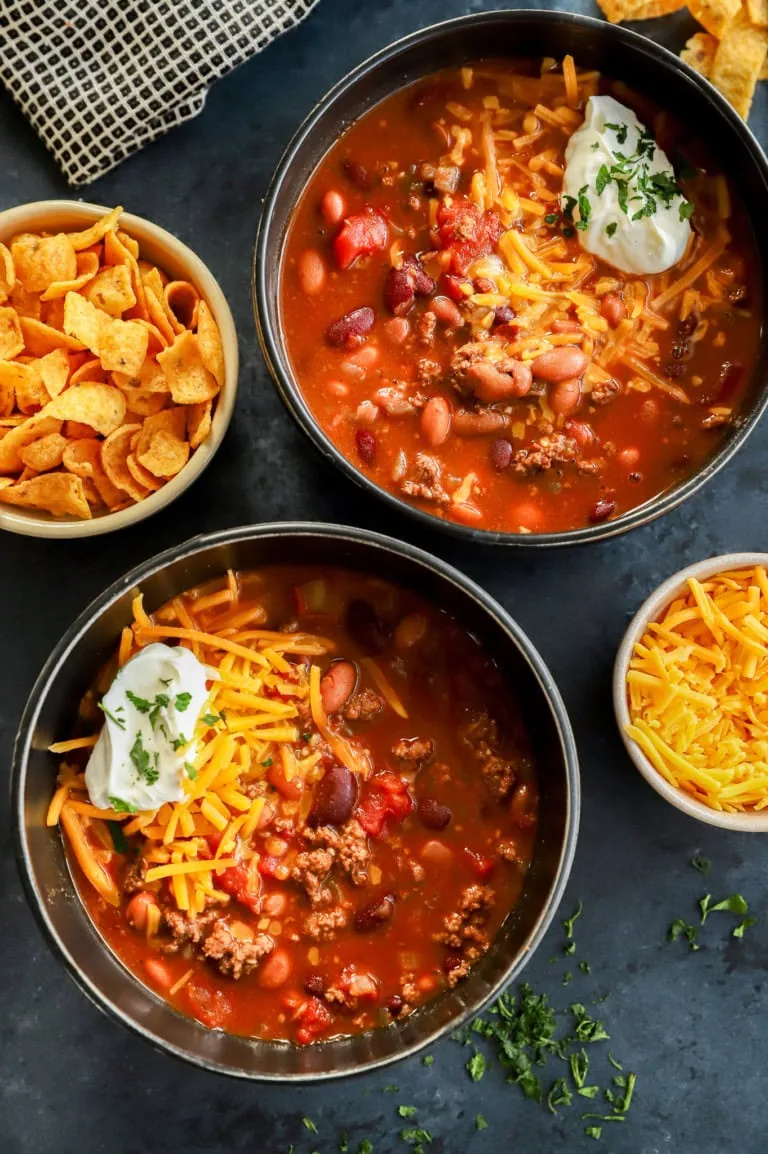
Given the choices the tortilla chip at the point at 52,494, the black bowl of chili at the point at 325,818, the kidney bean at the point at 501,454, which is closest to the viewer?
the black bowl of chili at the point at 325,818

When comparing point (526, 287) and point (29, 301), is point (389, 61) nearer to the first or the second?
point (526, 287)

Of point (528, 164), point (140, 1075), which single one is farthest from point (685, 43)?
point (140, 1075)

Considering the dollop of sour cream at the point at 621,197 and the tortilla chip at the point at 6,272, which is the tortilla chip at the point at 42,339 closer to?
the tortilla chip at the point at 6,272

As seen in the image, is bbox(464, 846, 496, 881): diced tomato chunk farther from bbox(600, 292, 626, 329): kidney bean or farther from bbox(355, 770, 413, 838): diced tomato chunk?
bbox(600, 292, 626, 329): kidney bean

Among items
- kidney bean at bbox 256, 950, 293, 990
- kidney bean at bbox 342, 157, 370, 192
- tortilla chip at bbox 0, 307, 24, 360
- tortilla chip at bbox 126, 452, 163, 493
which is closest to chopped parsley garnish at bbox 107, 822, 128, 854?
kidney bean at bbox 256, 950, 293, 990

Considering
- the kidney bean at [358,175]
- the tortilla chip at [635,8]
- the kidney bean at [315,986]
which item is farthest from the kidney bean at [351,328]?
the kidney bean at [315,986]

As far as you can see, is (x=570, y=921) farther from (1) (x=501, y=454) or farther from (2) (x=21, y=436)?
(2) (x=21, y=436)
